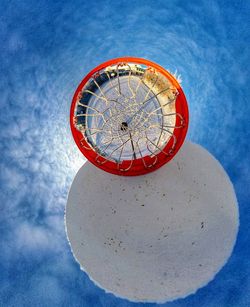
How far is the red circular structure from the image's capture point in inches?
125

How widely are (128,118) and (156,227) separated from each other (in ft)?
3.36

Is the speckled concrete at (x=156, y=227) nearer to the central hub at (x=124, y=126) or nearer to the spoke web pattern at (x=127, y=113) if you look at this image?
the spoke web pattern at (x=127, y=113)

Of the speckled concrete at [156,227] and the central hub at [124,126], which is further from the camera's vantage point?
the speckled concrete at [156,227]

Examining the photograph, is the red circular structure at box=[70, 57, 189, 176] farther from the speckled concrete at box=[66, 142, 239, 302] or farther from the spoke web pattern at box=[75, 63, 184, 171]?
the speckled concrete at box=[66, 142, 239, 302]

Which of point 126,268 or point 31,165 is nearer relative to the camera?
point 126,268

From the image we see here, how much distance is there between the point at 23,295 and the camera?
4449 mm

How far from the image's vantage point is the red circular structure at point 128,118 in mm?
3180

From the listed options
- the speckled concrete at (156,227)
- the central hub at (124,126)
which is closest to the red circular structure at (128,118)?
the central hub at (124,126)

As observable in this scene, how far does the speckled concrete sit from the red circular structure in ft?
1.07

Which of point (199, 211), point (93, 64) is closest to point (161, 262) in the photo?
point (199, 211)

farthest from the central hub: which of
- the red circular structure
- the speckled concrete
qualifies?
the speckled concrete

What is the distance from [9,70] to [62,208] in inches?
68.0

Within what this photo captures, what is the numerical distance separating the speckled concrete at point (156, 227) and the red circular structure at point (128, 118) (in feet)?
1.07

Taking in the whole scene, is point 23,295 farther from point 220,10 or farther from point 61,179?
point 220,10
